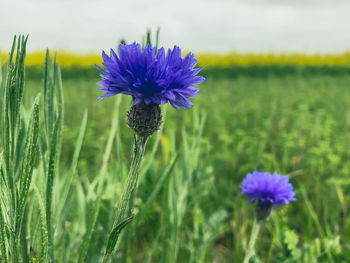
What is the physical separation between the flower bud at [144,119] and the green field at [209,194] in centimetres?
42

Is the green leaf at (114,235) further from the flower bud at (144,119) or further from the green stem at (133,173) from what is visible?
the flower bud at (144,119)

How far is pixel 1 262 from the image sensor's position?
0.76 metres

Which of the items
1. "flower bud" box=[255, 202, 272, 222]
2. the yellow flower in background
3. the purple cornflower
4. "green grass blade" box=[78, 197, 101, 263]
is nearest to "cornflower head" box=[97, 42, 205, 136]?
the purple cornflower

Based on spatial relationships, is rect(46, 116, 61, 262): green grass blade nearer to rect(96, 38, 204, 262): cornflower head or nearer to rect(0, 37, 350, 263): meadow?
rect(0, 37, 350, 263): meadow

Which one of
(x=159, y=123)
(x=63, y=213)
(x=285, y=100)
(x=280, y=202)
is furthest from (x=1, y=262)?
(x=285, y=100)

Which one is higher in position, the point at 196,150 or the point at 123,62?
the point at 123,62

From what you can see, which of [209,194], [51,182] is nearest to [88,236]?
[51,182]

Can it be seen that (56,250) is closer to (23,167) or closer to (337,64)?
(23,167)

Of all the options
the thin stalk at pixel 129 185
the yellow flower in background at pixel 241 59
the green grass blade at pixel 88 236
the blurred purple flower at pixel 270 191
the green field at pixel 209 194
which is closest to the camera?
the thin stalk at pixel 129 185

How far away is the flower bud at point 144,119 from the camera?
625 millimetres

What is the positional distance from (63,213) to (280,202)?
0.55 meters

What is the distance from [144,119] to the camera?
63 cm

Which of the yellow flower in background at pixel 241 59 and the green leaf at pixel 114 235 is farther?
the yellow flower in background at pixel 241 59

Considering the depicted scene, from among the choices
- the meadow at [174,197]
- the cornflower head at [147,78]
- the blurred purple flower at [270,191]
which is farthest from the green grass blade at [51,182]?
the blurred purple flower at [270,191]
